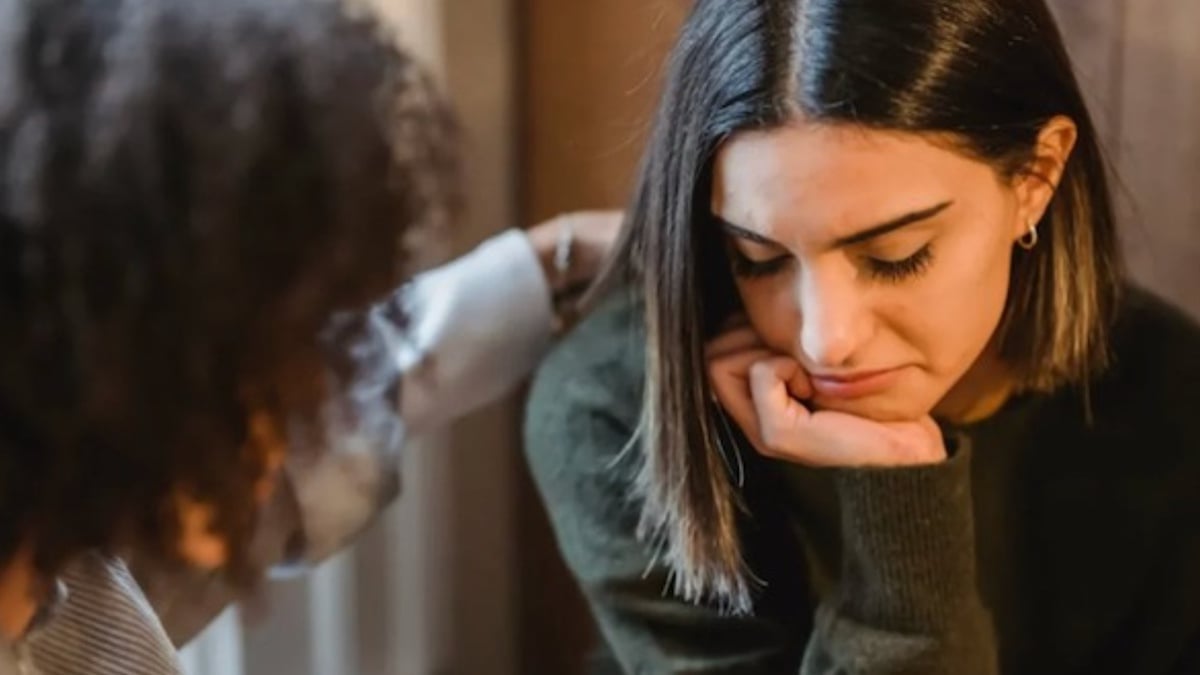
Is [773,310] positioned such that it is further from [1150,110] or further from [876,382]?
[1150,110]

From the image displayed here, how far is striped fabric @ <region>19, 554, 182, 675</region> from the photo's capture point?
98cm

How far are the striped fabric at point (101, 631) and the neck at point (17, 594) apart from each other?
0.04 m

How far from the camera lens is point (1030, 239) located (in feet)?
3.75

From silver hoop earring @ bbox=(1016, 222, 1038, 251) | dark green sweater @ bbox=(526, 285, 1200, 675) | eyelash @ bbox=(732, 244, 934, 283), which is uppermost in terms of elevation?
eyelash @ bbox=(732, 244, 934, 283)

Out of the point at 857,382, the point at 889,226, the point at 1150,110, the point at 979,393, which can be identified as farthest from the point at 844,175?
the point at 1150,110

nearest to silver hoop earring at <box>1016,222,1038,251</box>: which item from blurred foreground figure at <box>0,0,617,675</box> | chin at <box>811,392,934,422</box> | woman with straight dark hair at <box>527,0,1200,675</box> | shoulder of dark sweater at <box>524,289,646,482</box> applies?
woman with straight dark hair at <box>527,0,1200,675</box>

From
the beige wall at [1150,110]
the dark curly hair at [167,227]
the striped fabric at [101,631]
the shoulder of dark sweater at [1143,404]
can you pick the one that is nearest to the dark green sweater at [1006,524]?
the shoulder of dark sweater at [1143,404]

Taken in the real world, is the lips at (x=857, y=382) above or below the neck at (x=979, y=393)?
above

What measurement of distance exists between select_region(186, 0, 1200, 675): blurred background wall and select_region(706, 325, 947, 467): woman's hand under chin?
17 cm

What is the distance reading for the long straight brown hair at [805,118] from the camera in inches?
40.6

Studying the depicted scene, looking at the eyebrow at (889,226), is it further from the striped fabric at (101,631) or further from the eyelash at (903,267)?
the striped fabric at (101,631)

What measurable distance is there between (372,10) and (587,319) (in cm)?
42

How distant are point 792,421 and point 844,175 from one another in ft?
0.56

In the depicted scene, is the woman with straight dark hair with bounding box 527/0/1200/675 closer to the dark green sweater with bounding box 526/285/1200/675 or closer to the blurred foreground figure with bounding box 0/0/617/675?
the dark green sweater with bounding box 526/285/1200/675
